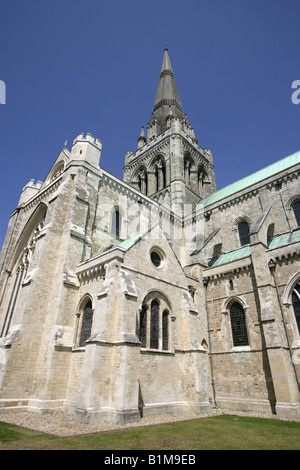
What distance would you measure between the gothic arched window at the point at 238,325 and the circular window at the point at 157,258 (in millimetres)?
5858

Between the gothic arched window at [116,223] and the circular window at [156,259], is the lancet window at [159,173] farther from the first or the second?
the circular window at [156,259]

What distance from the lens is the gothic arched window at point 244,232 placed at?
22516mm

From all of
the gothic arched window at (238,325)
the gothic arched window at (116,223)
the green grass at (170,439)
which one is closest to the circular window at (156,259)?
the gothic arched window at (116,223)

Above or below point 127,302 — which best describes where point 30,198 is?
above

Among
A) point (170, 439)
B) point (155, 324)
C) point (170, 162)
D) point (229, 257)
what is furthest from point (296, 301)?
point (170, 162)

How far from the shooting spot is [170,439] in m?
7.82

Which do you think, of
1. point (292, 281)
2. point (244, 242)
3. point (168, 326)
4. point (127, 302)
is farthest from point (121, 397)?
point (244, 242)

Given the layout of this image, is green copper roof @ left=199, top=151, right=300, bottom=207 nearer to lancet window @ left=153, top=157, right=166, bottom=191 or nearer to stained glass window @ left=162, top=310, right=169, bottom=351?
lancet window @ left=153, top=157, right=166, bottom=191

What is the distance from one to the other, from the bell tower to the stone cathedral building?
8.42 meters

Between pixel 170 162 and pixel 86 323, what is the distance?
2330 centimetres

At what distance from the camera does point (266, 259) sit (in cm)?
1625

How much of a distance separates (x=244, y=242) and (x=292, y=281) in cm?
778

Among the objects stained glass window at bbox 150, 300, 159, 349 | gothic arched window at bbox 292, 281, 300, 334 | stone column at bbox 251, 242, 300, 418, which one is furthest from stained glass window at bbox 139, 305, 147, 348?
gothic arched window at bbox 292, 281, 300, 334
